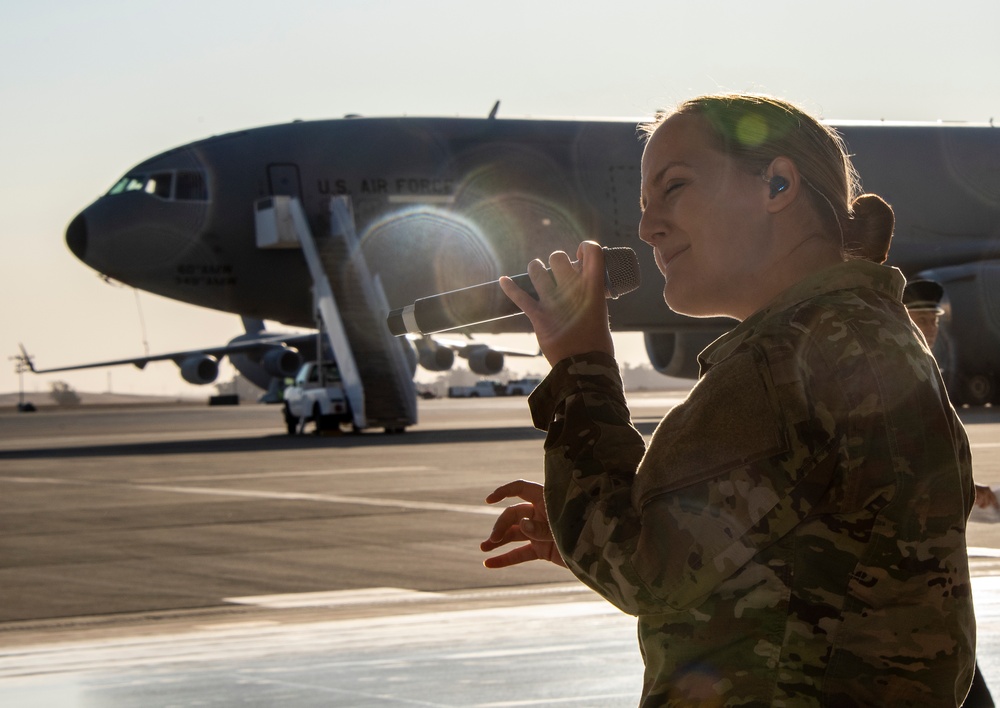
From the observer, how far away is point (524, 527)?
1868 millimetres

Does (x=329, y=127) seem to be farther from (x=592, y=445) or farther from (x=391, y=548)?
(x=592, y=445)

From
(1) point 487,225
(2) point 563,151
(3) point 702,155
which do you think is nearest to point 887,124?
(2) point 563,151

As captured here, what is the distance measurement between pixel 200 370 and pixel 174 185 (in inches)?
960

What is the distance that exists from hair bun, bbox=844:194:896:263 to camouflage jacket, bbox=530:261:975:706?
0.19 metres

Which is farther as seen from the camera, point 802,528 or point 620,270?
point 620,270

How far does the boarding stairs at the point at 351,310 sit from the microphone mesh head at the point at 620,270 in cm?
1969

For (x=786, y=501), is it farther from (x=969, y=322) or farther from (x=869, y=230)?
(x=969, y=322)

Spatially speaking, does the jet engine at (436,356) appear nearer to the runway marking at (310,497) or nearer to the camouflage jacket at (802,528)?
the runway marking at (310,497)

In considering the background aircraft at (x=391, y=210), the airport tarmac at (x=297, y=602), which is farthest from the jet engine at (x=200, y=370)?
the airport tarmac at (x=297, y=602)

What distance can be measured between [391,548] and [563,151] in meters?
14.5

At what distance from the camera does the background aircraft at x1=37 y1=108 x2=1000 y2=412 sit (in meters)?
21.9

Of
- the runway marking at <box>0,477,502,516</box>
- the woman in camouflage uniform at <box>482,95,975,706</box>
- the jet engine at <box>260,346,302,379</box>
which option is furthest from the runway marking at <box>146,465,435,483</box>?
the jet engine at <box>260,346,302,379</box>

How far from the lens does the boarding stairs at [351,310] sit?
2147 cm

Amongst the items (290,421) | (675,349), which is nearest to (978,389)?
(675,349)
